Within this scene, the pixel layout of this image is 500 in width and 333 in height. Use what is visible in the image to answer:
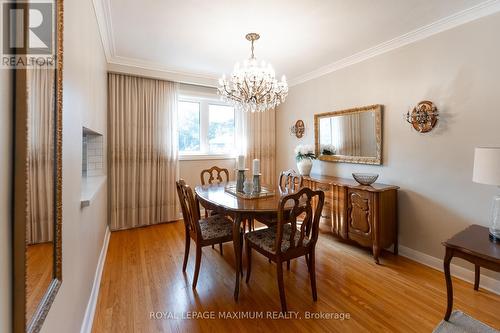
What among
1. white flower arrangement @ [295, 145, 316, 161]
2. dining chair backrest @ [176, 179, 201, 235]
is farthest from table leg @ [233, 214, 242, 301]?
white flower arrangement @ [295, 145, 316, 161]

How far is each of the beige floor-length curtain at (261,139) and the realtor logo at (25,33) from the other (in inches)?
152

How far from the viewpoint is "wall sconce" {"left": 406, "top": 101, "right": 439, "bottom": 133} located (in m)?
2.55

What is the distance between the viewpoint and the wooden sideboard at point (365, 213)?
268cm

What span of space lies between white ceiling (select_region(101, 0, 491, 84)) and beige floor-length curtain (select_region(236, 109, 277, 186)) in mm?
1366

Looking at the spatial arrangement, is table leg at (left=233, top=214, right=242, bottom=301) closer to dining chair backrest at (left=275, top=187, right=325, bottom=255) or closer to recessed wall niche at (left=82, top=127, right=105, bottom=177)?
dining chair backrest at (left=275, top=187, right=325, bottom=255)

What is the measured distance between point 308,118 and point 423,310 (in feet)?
10.1

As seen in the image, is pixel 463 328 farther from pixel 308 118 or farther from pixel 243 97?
pixel 308 118

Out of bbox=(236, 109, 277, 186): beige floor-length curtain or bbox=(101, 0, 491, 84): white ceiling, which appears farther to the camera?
bbox=(236, 109, 277, 186): beige floor-length curtain

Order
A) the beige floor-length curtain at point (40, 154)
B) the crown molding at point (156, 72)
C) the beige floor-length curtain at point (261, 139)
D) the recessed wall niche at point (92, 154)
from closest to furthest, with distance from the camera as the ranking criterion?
the beige floor-length curtain at point (40, 154) < the recessed wall niche at point (92, 154) < the crown molding at point (156, 72) < the beige floor-length curtain at point (261, 139)

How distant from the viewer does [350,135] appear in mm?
3436

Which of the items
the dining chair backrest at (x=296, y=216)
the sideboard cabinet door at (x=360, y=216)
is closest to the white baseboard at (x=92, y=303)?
the dining chair backrest at (x=296, y=216)

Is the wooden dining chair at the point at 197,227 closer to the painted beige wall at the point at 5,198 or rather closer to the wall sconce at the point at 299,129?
the painted beige wall at the point at 5,198

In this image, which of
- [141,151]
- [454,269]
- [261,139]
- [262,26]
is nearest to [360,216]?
[454,269]

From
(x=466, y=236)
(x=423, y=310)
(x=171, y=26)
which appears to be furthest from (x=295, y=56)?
(x=423, y=310)
